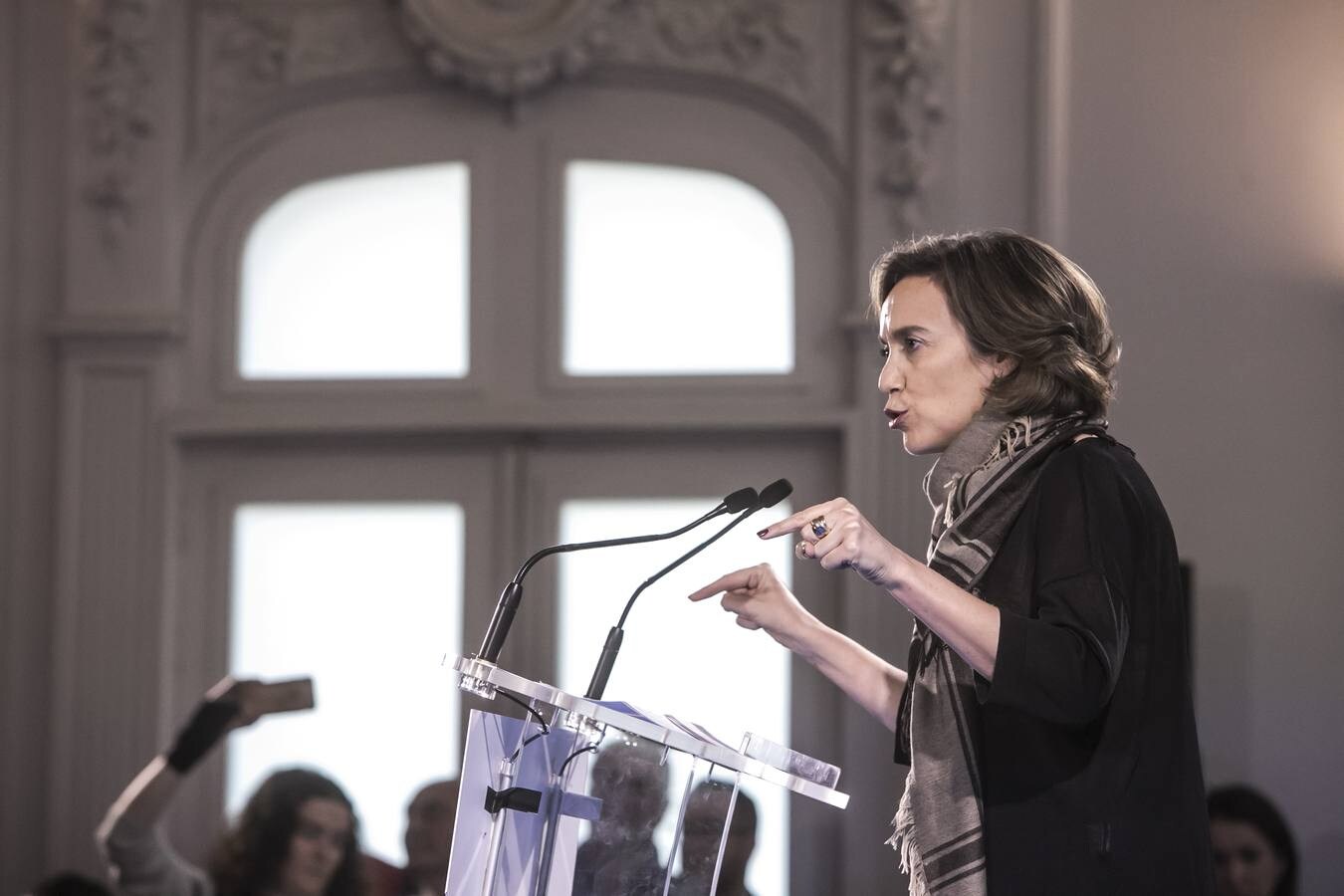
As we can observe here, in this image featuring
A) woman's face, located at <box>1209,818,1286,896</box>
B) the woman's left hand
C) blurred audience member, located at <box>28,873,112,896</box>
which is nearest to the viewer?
the woman's left hand

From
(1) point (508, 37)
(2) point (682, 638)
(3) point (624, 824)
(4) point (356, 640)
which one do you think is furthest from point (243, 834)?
(1) point (508, 37)

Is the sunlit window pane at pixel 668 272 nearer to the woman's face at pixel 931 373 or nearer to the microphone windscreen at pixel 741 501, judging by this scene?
the woman's face at pixel 931 373

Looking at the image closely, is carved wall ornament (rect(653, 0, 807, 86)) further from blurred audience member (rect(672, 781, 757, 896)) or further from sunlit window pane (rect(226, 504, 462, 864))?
blurred audience member (rect(672, 781, 757, 896))

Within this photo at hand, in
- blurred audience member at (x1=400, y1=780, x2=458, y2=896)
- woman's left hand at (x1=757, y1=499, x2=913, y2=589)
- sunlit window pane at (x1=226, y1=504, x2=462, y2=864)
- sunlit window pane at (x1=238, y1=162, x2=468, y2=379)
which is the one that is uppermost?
sunlit window pane at (x1=238, y1=162, x2=468, y2=379)

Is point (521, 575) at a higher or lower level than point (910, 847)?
higher

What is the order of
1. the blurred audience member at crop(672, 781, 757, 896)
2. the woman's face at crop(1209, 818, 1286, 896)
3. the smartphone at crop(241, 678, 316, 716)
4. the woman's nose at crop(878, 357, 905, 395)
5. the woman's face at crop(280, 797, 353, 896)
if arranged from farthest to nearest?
the woman's face at crop(1209, 818, 1286, 896) < the woman's face at crop(280, 797, 353, 896) < the smartphone at crop(241, 678, 316, 716) < the woman's nose at crop(878, 357, 905, 395) < the blurred audience member at crop(672, 781, 757, 896)

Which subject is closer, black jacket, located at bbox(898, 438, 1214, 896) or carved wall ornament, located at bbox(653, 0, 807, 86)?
black jacket, located at bbox(898, 438, 1214, 896)

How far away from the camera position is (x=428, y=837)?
4074 mm

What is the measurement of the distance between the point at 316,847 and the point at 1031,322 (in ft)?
8.08

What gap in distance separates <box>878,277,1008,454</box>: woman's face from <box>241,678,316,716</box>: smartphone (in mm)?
1754

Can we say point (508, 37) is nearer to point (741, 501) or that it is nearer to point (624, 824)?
point (741, 501)

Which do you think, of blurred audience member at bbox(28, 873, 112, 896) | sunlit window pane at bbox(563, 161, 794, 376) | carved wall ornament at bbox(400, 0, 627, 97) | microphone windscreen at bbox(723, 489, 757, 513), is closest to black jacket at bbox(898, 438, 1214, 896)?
microphone windscreen at bbox(723, 489, 757, 513)

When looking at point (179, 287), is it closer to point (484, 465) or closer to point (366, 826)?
point (484, 465)

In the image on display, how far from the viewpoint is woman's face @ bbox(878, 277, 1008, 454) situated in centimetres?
189
